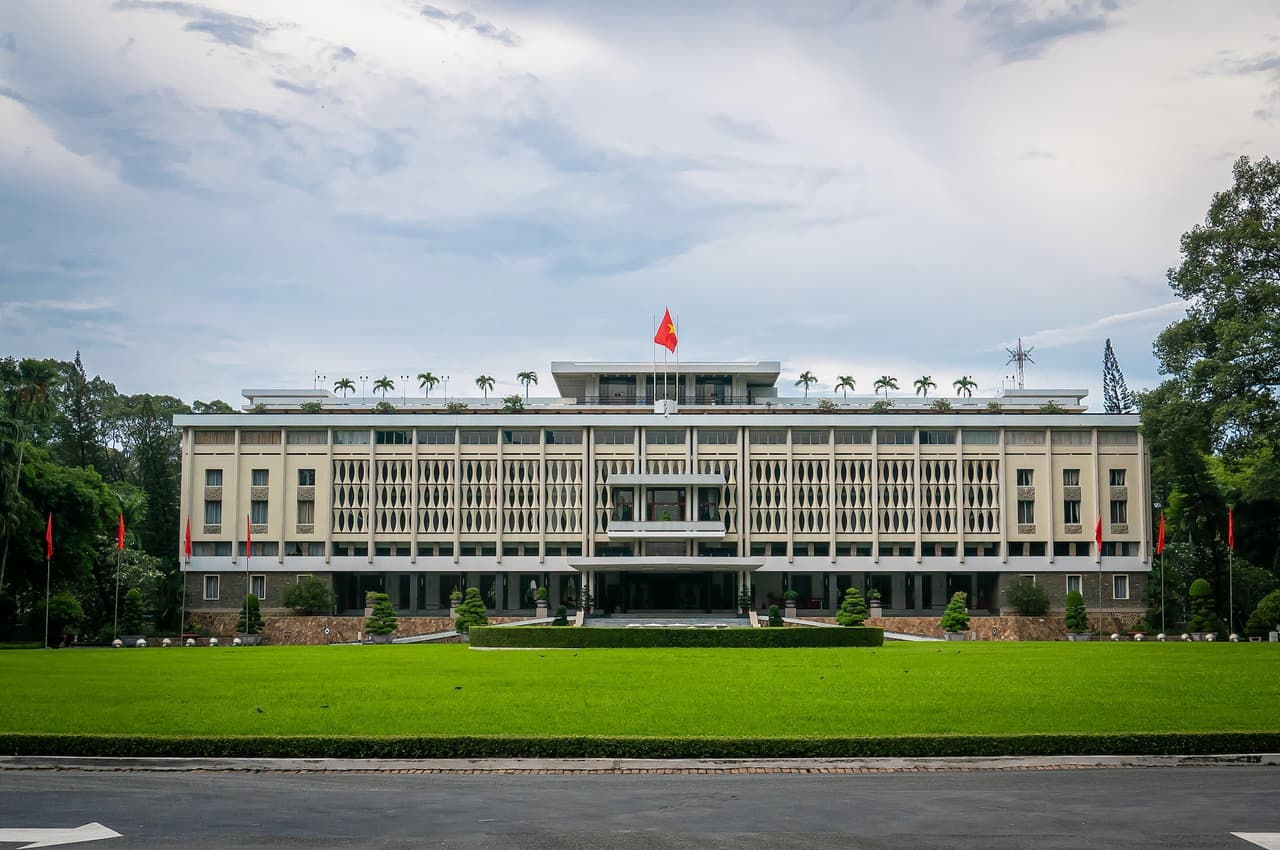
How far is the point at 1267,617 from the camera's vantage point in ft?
173

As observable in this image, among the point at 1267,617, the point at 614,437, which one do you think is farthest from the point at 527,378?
the point at 1267,617

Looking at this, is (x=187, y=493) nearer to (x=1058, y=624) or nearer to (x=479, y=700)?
(x=1058, y=624)

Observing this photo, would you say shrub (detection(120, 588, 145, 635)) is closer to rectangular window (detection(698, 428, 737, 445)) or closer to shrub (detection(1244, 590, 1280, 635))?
rectangular window (detection(698, 428, 737, 445))

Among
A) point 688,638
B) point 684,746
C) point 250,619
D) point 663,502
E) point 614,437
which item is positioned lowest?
point 250,619

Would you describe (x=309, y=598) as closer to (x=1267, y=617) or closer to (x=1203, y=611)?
(x=1203, y=611)

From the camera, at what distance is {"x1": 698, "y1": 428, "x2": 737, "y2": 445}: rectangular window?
7869cm

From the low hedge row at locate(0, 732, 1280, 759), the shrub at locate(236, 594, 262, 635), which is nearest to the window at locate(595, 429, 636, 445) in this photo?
the shrub at locate(236, 594, 262, 635)

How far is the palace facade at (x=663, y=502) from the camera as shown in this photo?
76625mm

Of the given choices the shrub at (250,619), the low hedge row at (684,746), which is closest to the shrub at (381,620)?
the shrub at (250,619)

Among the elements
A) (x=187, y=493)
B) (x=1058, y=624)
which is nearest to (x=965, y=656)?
(x=1058, y=624)

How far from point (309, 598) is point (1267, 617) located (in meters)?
50.4

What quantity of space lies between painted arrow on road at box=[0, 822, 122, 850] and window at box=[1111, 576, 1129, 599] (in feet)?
238

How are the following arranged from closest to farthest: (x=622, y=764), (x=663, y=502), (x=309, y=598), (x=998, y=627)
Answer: (x=622, y=764) → (x=998, y=627) → (x=309, y=598) → (x=663, y=502)

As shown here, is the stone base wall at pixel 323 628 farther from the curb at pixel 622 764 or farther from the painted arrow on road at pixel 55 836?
the painted arrow on road at pixel 55 836
